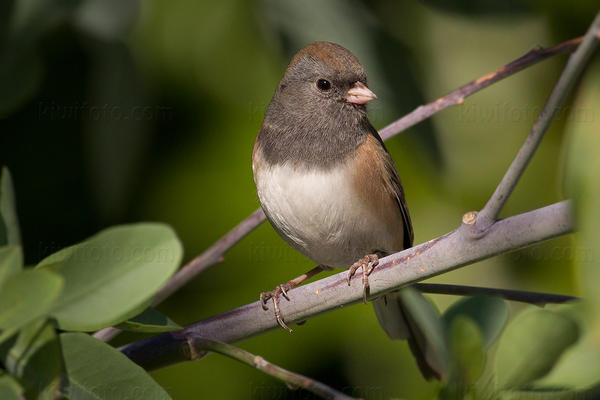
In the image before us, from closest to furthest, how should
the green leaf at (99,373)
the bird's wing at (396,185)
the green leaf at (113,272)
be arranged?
the green leaf at (113,272) < the green leaf at (99,373) < the bird's wing at (396,185)

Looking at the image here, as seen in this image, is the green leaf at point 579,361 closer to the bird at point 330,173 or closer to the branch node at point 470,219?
the branch node at point 470,219

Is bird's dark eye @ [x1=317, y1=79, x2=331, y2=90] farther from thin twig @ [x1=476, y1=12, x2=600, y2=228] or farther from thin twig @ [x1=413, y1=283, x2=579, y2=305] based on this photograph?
thin twig @ [x1=476, y1=12, x2=600, y2=228]

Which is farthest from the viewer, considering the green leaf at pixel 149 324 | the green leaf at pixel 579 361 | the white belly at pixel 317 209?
the white belly at pixel 317 209

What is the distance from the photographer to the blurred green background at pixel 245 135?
1777 millimetres

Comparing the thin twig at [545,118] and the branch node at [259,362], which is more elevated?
the thin twig at [545,118]

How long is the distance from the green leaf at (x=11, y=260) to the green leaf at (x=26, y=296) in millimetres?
11

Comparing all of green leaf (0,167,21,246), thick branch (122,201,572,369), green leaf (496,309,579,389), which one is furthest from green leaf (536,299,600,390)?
green leaf (0,167,21,246)

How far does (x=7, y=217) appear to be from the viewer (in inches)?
34.3

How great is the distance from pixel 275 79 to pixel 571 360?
1480 millimetres

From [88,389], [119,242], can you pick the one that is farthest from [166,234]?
[88,389]

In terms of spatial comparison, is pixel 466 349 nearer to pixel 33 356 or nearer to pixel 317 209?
pixel 33 356

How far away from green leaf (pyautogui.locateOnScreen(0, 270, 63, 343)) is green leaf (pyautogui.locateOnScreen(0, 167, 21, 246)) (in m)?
0.16

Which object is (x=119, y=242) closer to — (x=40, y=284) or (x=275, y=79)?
(x=40, y=284)

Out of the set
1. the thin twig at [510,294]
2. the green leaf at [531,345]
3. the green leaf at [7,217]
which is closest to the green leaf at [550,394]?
the green leaf at [531,345]
